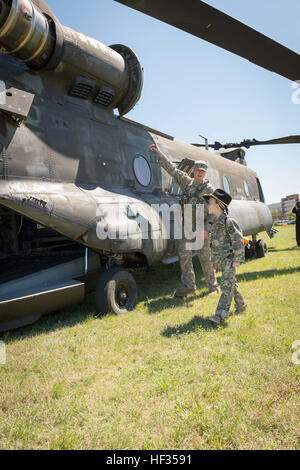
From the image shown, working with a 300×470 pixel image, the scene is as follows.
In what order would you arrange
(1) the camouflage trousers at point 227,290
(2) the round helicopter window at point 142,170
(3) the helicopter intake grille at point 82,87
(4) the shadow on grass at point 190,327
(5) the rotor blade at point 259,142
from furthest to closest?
(5) the rotor blade at point 259,142, (2) the round helicopter window at point 142,170, (3) the helicopter intake grille at point 82,87, (1) the camouflage trousers at point 227,290, (4) the shadow on grass at point 190,327

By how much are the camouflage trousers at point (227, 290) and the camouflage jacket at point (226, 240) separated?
11cm

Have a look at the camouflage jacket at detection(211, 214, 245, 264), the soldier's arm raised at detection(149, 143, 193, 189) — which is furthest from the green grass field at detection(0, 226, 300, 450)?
the soldier's arm raised at detection(149, 143, 193, 189)

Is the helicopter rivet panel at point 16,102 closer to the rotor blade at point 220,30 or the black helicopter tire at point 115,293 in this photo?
the rotor blade at point 220,30

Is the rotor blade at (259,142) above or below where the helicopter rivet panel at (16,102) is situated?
above

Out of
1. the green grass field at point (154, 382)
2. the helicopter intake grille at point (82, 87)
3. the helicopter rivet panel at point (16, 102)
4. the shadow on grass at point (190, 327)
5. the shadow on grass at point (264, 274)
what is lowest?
the green grass field at point (154, 382)

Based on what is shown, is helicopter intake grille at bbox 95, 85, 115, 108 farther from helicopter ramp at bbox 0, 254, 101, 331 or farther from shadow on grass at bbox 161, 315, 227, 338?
shadow on grass at bbox 161, 315, 227, 338

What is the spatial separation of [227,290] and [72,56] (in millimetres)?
4292

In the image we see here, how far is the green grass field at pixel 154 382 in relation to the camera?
208 centimetres

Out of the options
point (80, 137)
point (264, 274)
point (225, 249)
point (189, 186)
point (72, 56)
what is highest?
point (72, 56)

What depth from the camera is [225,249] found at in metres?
4.39

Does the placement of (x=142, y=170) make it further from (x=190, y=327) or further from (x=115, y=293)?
(x=190, y=327)

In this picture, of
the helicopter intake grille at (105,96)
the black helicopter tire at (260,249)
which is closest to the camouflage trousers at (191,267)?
the helicopter intake grille at (105,96)

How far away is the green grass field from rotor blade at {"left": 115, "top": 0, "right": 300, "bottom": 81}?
3.86 metres

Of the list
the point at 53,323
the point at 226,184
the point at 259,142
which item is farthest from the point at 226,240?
the point at 259,142
